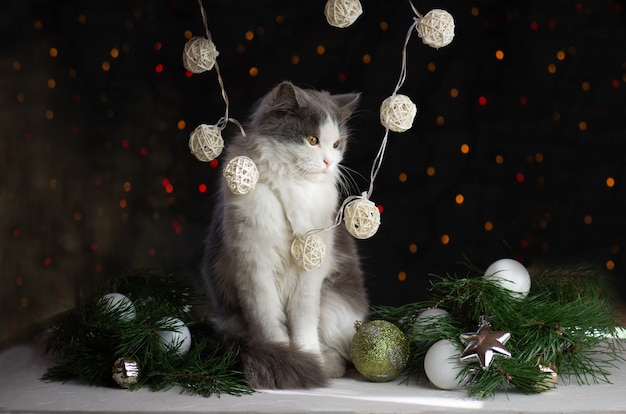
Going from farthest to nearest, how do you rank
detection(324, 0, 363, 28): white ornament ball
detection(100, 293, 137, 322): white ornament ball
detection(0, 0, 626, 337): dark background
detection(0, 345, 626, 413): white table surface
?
detection(0, 0, 626, 337): dark background → detection(100, 293, 137, 322): white ornament ball → detection(324, 0, 363, 28): white ornament ball → detection(0, 345, 626, 413): white table surface

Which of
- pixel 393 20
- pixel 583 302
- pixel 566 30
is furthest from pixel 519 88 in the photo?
pixel 583 302

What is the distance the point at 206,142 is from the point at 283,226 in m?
0.21

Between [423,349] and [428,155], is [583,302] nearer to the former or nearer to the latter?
[423,349]

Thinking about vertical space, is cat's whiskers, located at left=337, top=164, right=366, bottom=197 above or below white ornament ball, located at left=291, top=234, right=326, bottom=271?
above

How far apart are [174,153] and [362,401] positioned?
1030mm

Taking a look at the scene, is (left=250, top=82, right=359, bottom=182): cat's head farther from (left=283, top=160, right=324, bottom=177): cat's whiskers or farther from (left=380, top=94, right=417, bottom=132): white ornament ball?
(left=380, top=94, right=417, bottom=132): white ornament ball

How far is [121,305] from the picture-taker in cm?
156

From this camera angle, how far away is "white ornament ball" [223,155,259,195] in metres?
1.45

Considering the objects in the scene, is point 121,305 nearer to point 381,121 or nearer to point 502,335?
point 381,121

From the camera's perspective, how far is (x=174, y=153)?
7.12ft

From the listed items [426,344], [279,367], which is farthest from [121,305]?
[426,344]

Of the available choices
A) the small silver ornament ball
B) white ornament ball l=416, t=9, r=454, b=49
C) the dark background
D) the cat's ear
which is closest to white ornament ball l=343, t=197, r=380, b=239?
the cat's ear

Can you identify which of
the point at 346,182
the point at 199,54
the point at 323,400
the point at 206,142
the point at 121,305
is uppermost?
the point at 199,54

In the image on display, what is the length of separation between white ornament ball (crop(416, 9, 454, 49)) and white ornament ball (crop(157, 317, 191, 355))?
0.70m
